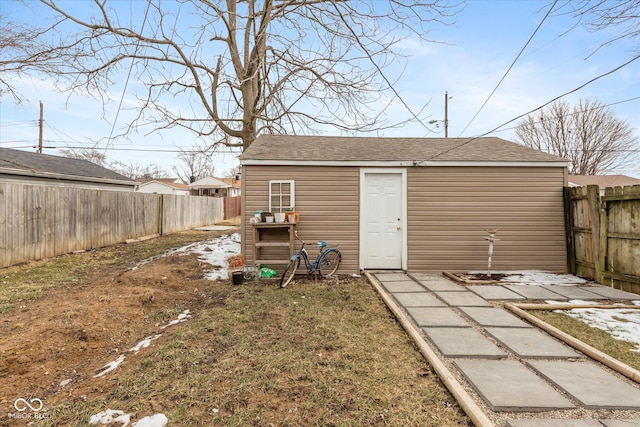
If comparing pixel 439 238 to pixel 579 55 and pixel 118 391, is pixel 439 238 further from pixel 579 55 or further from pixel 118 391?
pixel 118 391

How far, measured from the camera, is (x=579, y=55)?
3.67 metres

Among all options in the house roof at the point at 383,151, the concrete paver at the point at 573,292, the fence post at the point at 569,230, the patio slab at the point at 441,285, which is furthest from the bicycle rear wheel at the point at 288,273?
the fence post at the point at 569,230

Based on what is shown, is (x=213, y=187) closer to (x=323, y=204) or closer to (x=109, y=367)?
(x=323, y=204)

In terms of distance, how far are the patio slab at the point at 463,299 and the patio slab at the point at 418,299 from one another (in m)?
0.16

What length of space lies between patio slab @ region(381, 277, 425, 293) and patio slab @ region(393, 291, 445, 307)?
0.58 feet

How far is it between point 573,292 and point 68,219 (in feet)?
39.3

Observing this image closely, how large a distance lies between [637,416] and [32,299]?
7.38 meters

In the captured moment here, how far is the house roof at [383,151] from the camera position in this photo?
6.59m

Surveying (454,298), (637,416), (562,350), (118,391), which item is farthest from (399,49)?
(118,391)

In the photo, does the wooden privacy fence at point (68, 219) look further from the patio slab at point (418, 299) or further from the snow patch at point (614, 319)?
the snow patch at point (614, 319)

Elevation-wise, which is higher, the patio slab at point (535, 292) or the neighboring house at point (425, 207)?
the neighboring house at point (425, 207)

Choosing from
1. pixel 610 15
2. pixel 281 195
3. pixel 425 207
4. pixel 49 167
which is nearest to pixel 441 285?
pixel 425 207

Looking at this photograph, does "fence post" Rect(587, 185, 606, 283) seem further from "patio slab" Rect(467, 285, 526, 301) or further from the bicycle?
the bicycle

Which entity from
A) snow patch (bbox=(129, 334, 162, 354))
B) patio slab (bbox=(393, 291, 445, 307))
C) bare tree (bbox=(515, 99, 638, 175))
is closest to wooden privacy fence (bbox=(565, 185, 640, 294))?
patio slab (bbox=(393, 291, 445, 307))
